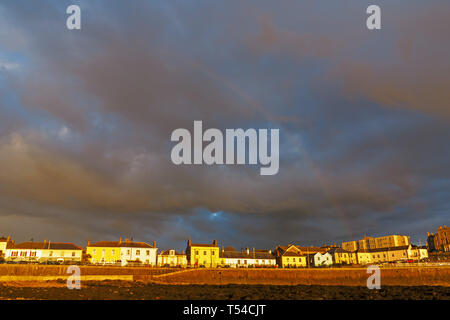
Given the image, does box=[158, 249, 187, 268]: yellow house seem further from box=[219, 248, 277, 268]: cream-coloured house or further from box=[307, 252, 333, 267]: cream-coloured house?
box=[307, 252, 333, 267]: cream-coloured house

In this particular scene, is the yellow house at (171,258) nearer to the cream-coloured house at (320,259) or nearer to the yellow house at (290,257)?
the yellow house at (290,257)

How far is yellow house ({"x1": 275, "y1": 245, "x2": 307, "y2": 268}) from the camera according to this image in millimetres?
122562

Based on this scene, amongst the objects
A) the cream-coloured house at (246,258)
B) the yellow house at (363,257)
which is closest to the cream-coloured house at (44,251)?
the cream-coloured house at (246,258)

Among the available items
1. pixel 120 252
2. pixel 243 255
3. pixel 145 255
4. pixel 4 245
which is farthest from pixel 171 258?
pixel 4 245

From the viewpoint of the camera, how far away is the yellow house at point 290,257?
12256 cm

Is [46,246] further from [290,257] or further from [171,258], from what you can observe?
[290,257]

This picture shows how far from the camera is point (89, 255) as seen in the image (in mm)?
106625

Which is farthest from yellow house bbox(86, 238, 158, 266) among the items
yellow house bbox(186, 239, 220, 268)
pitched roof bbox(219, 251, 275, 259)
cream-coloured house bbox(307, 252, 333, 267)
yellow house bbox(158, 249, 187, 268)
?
cream-coloured house bbox(307, 252, 333, 267)

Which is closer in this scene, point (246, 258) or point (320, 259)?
point (246, 258)

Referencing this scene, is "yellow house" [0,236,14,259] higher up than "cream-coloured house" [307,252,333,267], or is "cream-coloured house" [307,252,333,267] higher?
"yellow house" [0,236,14,259]

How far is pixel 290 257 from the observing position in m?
124
